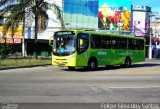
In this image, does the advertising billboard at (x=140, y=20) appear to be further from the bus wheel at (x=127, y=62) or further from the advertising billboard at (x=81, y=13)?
the bus wheel at (x=127, y=62)

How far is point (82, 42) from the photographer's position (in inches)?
1137

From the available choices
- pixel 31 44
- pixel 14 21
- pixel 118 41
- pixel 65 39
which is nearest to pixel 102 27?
pixel 31 44

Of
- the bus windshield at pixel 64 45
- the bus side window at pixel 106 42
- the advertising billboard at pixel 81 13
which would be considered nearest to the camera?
the bus windshield at pixel 64 45

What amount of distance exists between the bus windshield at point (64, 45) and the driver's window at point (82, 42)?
397 millimetres

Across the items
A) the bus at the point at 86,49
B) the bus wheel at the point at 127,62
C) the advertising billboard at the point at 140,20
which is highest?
the advertising billboard at the point at 140,20

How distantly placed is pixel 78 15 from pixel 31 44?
11235mm

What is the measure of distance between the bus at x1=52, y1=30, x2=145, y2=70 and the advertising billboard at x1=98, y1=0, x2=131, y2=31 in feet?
165

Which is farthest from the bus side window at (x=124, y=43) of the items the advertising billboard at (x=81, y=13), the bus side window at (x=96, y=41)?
the advertising billboard at (x=81, y=13)

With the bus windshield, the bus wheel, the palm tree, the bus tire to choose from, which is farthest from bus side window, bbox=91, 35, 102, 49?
the palm tree

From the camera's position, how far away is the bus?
93.6 ft

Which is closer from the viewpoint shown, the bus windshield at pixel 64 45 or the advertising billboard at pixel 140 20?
the bus windshield at pixel 64 45

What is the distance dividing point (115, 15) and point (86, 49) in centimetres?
5834

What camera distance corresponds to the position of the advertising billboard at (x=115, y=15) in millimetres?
Answer: 84875

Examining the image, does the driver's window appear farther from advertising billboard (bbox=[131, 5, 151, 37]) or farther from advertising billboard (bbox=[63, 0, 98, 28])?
advertising billboard (bbox=[131, 5, 151, 37])
